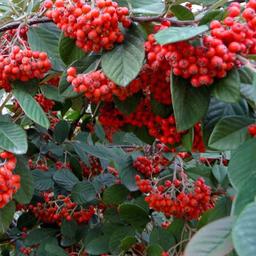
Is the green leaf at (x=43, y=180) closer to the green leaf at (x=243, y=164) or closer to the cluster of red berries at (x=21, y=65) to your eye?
the cluster of red berries at (x=21, y=65)

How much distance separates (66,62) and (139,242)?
831 mm

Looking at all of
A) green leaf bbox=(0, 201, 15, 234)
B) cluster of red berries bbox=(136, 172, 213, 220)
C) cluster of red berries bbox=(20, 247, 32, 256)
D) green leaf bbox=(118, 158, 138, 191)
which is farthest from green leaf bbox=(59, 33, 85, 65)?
cluster of red berries bbox=(20, 247, 32, 256)

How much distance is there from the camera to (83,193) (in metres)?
1.86

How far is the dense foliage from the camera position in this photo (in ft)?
2.77

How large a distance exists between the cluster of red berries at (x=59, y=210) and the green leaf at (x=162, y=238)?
0.42 m

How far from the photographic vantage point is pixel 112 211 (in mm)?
1855

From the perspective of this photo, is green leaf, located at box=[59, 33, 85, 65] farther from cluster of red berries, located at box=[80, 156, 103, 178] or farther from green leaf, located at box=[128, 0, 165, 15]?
cluster of red berries, located at box=[80, 156, 103, 178]

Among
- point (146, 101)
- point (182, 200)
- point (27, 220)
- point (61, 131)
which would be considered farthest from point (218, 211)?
point (27, 220)

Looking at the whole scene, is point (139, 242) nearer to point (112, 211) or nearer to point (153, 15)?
point (112, 211)

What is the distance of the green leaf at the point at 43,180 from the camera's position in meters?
1.89

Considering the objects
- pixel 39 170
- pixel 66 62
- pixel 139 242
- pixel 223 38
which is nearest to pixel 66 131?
pixel 39 170

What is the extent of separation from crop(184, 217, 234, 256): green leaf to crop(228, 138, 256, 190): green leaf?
95 millimetres

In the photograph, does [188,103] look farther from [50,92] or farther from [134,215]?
[134,215]

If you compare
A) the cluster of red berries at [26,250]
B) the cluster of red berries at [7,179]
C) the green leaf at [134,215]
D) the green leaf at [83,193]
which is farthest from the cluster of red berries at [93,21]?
the cluster of red berries at [26,250]
